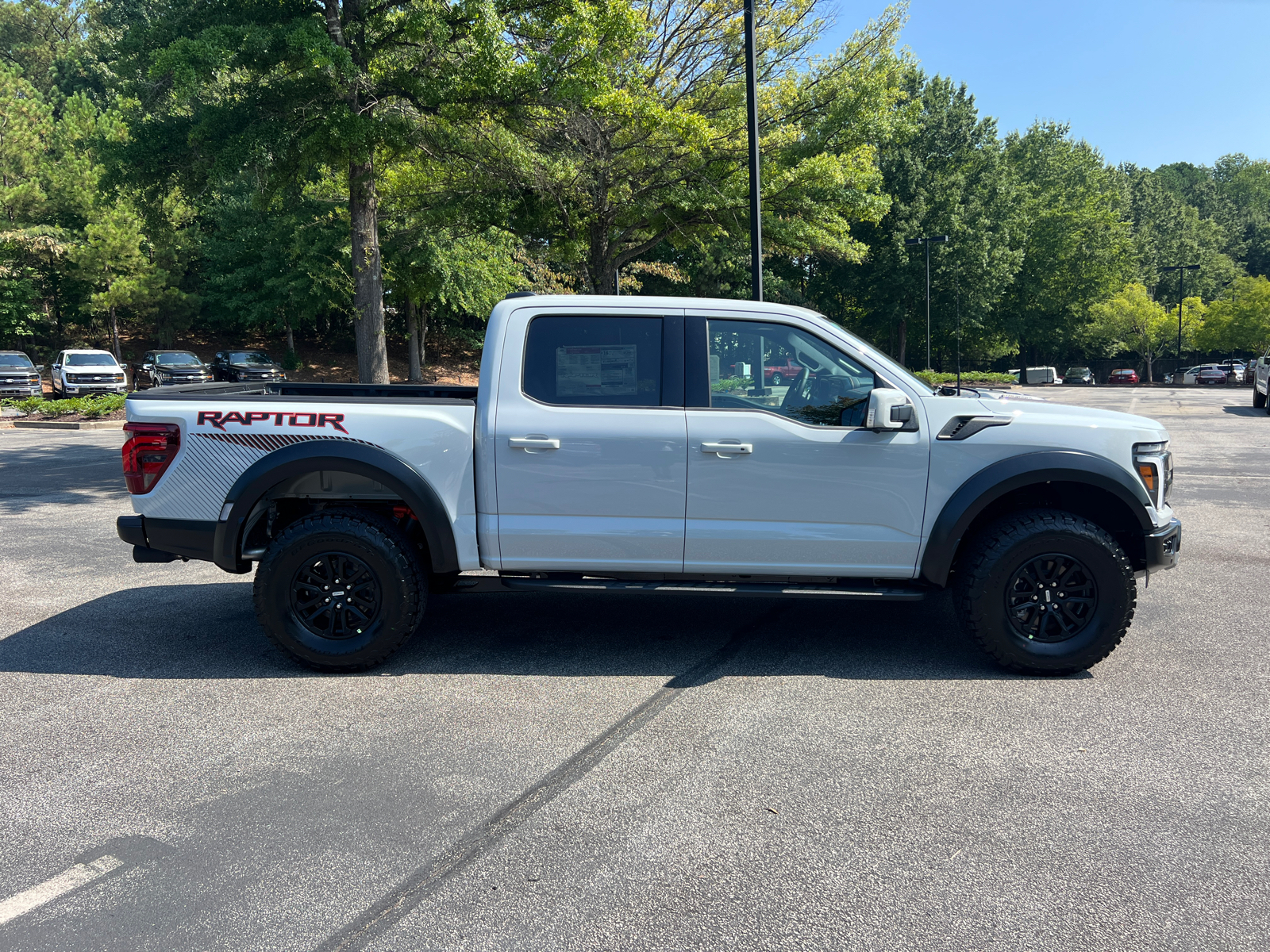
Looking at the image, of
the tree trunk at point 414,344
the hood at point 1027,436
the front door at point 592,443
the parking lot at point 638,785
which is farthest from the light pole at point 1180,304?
the front door at point 592,443

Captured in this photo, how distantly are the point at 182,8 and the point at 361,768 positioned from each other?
12680 millimetres

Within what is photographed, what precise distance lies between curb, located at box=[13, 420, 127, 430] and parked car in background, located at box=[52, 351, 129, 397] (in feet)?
27.6

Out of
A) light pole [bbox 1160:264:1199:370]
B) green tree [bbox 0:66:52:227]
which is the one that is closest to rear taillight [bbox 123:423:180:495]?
green tree [bbox 0:66:52:227]

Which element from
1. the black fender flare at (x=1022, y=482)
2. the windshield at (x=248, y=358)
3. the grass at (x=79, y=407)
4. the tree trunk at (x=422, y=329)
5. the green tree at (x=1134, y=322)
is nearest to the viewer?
the black fender flare at (x=1022, y=482)

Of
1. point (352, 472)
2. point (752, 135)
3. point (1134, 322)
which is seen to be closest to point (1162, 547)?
point (352, 472)

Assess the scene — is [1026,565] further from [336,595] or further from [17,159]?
[17,159]

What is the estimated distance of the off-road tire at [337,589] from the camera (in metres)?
4.82

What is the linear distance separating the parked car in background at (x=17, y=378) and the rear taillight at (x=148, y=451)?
3007cm

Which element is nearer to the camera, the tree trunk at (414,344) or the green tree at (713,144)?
the green tree at (713,144)

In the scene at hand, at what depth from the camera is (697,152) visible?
53.0 ft

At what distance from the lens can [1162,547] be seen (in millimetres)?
4781

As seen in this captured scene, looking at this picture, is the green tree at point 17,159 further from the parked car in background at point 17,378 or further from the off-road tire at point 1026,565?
the off-road tire at point 1026,565

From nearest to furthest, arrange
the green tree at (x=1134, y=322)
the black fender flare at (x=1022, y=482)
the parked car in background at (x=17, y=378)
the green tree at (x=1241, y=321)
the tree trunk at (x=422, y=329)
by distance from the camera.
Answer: the black fender flare at (x=1022, y=482)
the parked car in background at (x=17, y=378)
the tree trunk at (x=422, y=329)
the green tree at (x=1241, y=321)
the green tree at (x=1134, y=322)

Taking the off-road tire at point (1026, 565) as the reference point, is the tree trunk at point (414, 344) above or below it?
above
